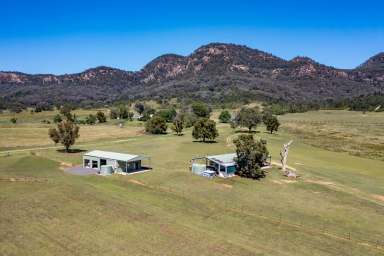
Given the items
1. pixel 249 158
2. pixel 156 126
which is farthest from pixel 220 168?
pixel 156 126

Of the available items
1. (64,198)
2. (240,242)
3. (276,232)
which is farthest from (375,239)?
(64,198)

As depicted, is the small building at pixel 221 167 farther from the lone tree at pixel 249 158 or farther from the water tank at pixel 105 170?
the water tank at pixel 105 170

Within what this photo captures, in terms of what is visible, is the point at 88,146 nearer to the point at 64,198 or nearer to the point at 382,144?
the point at 64,198

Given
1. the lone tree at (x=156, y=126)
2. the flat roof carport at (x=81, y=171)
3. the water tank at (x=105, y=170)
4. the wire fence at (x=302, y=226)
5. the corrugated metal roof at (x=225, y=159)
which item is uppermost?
the lone tree at (x=156, y=126)

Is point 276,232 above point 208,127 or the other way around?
the other way around

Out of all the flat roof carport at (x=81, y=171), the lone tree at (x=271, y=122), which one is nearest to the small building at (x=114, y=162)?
the flat roof carport at (x=81, y=171)
